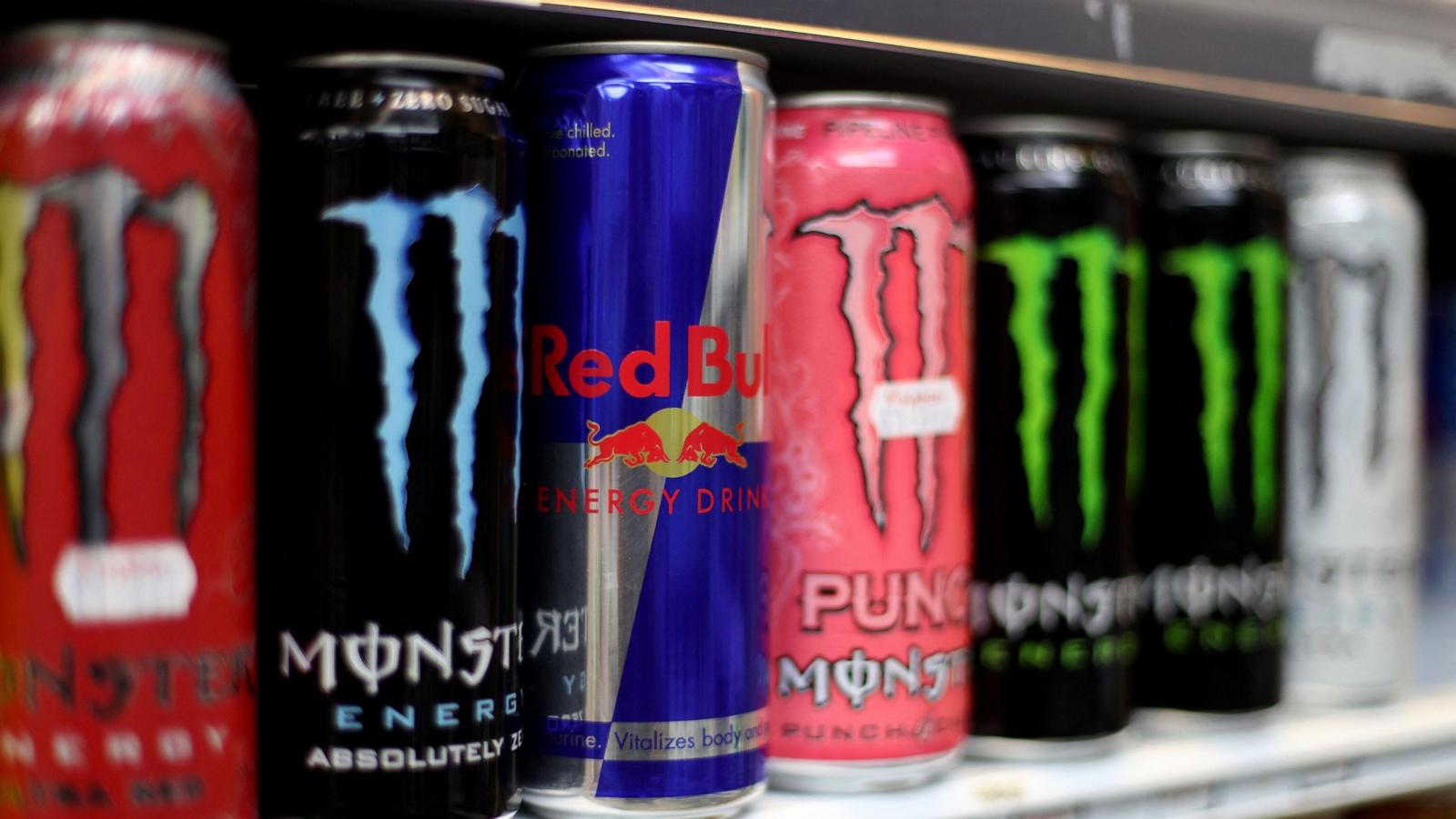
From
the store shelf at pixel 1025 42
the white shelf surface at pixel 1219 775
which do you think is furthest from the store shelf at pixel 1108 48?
the white shelf surface at pixel 1219 775

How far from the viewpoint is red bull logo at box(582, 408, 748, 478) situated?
76 centimetres

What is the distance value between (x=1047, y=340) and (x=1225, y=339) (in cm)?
18

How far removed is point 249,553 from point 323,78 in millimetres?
232

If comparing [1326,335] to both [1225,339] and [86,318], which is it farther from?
[86,318]

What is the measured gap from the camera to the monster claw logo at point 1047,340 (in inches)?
36.9

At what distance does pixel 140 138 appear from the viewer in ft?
2.02

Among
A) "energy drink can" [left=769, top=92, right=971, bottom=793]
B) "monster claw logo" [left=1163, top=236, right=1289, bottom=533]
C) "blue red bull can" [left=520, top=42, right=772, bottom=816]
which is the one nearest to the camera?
"blue red bull can" [left=520, top=42, right=772, bottom=816]

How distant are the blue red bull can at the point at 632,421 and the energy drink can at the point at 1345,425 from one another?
21.5 inches

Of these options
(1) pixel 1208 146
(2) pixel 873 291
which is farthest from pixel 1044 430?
(1) pixel 1208 146

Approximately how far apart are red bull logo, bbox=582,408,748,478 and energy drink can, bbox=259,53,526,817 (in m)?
0.08

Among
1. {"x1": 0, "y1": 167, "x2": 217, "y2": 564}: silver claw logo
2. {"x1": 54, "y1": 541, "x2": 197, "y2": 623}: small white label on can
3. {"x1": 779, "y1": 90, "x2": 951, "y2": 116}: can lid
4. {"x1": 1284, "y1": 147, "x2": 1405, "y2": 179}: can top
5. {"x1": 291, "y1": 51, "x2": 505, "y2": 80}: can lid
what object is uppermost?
{"x1": 779, "y1": 90, "x2": 951, "y2": 116}: can lid

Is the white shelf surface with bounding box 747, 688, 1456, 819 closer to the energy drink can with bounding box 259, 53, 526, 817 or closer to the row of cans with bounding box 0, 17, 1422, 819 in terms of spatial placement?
the row of cans with bounding box 0, 17, 1422, 819

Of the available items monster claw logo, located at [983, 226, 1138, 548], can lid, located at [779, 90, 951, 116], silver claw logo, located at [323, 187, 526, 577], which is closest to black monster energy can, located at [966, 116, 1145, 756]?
monster claw logo, located at [983, 226, 1138, 548]

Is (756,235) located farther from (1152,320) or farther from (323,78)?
(1152,320)
